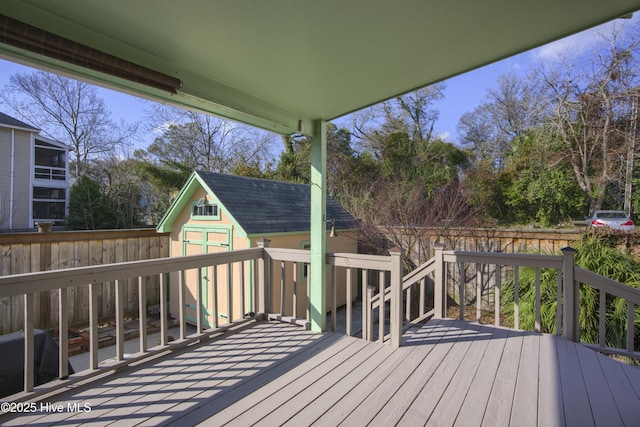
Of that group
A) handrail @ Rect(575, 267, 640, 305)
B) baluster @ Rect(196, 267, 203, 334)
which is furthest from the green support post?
handrail @ Rect(575, 267, 640, 305)

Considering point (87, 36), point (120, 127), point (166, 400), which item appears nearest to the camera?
point (87, 36)

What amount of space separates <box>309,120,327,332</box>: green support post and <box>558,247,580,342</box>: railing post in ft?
7.04

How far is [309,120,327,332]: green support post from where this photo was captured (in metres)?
3.01

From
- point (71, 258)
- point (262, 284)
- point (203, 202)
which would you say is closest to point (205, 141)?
point (203, 202)

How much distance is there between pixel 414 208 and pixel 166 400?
18.3ft

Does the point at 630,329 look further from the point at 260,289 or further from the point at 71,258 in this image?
the point at 71,258

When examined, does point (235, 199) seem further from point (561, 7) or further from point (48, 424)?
point (561, 7)

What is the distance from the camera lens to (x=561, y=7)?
1371 millimetres

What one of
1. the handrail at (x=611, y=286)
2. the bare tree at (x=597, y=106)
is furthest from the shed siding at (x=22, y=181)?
the bare tree at (x=597, y=106)

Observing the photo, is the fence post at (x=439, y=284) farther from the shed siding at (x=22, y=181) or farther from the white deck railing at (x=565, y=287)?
the shed siding at (x=22, y=181)

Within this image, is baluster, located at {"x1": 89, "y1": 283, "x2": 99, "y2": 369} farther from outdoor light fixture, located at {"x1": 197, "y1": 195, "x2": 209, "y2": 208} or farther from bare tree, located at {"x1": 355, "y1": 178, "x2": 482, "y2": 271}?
bare tree, located at {"x1": 355, "y1": 178, "x2": 482, "y2": 271}

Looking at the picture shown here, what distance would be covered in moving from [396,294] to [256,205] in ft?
15.0

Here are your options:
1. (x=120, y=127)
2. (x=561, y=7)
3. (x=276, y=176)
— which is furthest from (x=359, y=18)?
(x=120, y=127)

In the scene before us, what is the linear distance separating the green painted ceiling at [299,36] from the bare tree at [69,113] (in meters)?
12.7
